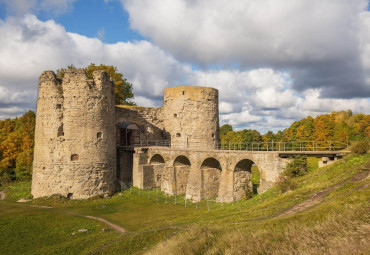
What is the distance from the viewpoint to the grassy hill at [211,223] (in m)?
7.02

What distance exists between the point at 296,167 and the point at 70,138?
680 inches

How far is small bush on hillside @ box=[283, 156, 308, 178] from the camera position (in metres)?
16.7

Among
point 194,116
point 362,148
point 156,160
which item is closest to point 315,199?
point 362,148

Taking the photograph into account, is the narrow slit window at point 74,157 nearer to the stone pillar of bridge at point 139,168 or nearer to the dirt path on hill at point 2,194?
the stone pillar of bridge at point 139,168

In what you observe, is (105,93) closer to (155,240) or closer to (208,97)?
(208,97)

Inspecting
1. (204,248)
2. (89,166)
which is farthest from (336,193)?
(89,166)

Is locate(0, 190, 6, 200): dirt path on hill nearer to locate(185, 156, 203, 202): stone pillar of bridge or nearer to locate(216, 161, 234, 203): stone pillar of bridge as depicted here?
locate(185, 156, 203, 202): stone pillar of bridge

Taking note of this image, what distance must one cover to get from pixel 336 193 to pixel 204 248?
616 cm

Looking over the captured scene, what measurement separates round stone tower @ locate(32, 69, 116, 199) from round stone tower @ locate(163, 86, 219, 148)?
8.37 meters

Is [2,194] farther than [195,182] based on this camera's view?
Yes

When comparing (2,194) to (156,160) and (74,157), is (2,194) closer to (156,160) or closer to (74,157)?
(74,157)

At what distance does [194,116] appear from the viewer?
1121 inches

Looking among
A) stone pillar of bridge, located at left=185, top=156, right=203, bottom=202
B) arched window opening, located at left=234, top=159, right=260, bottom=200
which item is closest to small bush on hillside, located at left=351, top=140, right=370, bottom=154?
arched window opening, located at left=234, top=159, right=260, bottom=200

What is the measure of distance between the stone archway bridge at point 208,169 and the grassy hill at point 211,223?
4.67 feet
